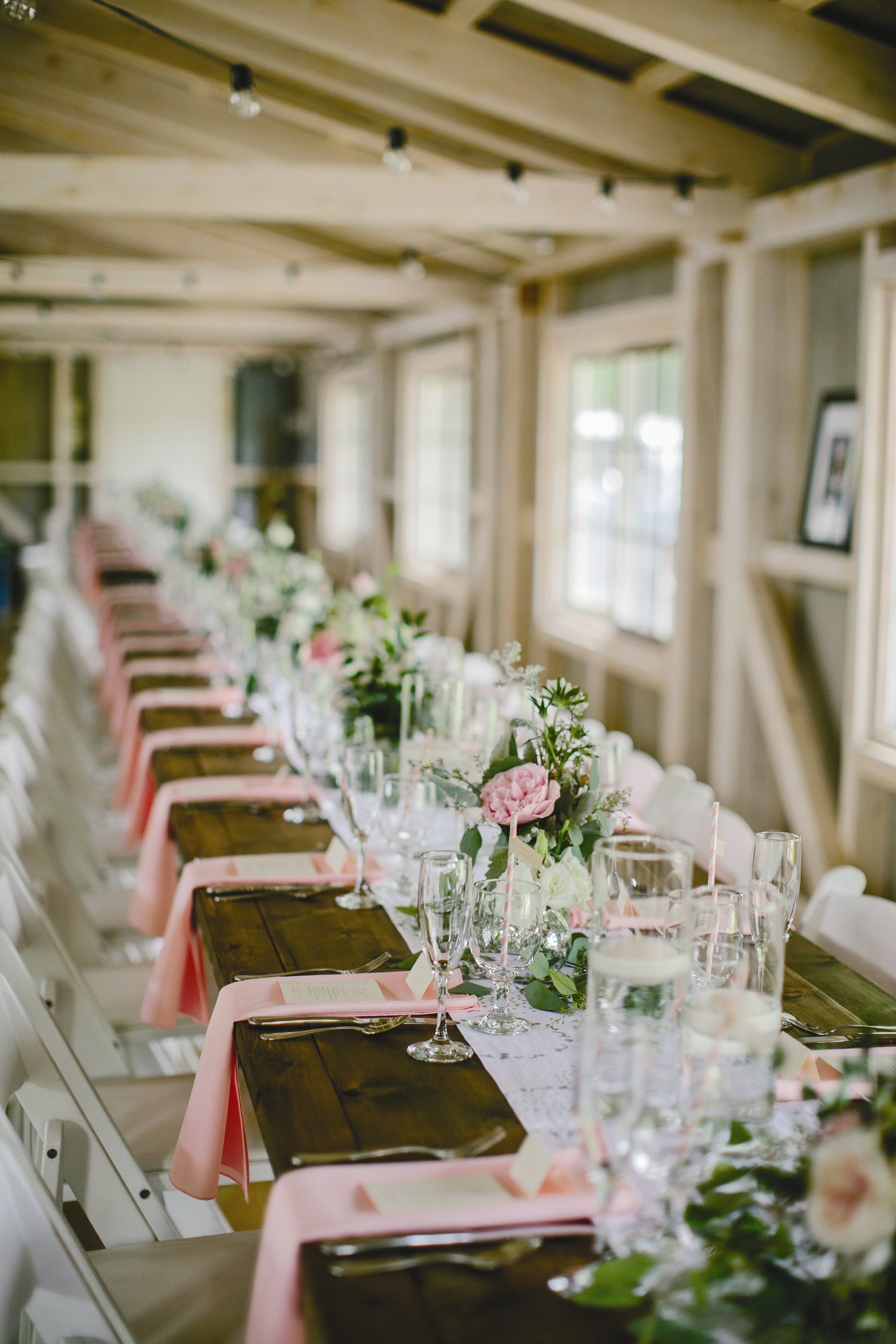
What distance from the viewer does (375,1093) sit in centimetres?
174

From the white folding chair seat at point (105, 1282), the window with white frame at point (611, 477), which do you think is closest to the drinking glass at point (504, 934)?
the white folding chair seat at point (105, 1282)

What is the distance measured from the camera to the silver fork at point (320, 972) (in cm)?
215

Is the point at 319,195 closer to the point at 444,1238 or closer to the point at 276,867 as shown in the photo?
the point at 276,867

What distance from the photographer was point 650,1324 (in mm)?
1152

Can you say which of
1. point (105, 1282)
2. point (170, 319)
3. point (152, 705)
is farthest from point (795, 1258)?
point (170, 319)

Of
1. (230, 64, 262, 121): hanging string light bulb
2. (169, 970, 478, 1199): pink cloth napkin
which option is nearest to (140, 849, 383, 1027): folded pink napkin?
(169, 970, 478, 1199): pink cloth napkin

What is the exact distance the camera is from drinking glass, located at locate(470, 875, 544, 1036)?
1901 mm

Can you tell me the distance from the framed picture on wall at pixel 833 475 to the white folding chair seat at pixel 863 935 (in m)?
2.25

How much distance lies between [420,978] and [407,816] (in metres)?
0.53

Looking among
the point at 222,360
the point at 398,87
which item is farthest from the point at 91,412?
the point at 398,87

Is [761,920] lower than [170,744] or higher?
higher

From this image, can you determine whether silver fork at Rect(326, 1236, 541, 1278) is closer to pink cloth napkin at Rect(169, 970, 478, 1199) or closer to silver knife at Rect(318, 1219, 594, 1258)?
silver knife at Rect(318, 1219, 594, 1258)

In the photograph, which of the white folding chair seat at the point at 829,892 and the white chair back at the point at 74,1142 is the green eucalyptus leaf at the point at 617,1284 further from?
the white folding chair seat at the point at 829,892

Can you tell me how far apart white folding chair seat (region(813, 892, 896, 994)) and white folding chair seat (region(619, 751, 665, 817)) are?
3.29 feet
